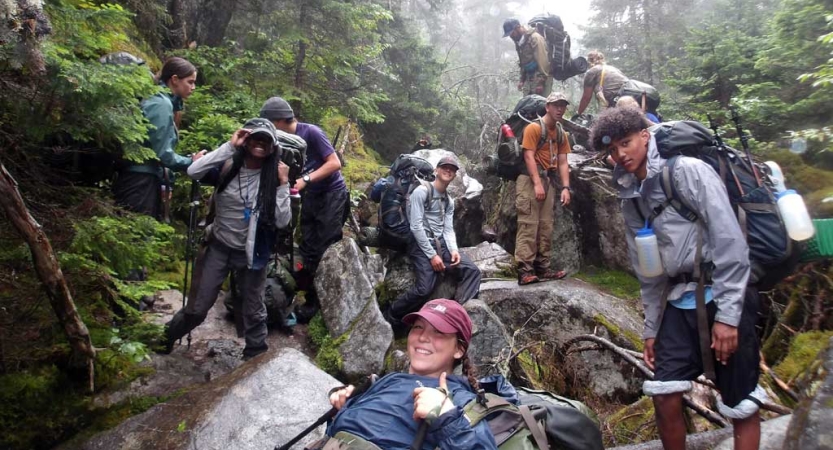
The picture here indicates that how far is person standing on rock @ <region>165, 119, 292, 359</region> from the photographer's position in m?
4.64

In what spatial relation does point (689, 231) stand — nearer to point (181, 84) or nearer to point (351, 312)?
point (351, 312)

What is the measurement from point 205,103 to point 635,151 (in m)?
7.47

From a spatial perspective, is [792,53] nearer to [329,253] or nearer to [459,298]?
[459,298]

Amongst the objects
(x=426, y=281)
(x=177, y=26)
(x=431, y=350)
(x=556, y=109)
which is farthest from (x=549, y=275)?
(x=177, y=26)

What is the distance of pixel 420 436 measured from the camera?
2.30m

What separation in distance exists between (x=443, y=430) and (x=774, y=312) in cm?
553

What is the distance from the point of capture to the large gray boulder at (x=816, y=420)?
6.31 ft

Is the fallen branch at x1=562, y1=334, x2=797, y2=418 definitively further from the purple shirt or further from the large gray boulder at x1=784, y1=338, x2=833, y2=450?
the purple shirt

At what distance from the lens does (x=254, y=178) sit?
481 centimetres

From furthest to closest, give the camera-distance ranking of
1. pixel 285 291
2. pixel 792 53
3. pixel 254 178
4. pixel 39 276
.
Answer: pixel 792 53 → pixel 285 291 → pixel 254 178 → pixel 39 276

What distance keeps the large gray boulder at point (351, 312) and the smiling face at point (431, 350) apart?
3366 millimetres

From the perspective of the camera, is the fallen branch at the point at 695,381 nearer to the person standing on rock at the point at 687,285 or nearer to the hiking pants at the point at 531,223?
the person standing on rock at the point at 687,285

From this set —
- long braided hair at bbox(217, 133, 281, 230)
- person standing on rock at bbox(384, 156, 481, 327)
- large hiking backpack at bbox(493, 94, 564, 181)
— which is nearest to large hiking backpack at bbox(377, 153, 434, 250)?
person standing on rock at bbox(384, 156, 481, 327)

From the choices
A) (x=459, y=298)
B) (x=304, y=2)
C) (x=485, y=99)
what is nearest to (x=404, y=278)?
(x=459, y=298)
